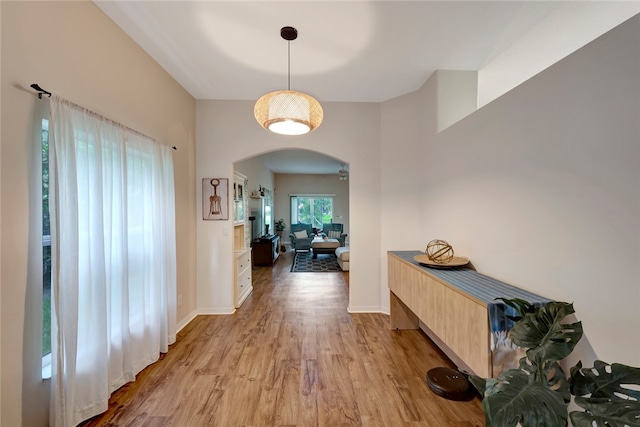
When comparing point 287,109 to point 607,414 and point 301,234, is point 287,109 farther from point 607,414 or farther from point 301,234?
point 301,234

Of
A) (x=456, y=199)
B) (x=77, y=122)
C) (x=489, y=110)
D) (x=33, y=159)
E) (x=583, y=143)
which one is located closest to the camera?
(x=583, y=143)

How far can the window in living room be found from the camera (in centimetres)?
1042

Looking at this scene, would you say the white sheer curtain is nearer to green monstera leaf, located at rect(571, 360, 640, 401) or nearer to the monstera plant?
the monstera plant

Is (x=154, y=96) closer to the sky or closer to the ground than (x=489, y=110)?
closer to the sky

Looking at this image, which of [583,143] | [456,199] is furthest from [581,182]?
[456,199]

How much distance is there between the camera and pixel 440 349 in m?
2.56

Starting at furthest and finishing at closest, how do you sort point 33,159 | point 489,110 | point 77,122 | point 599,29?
point 489,110 < point 599,29 < point 77,122 < point 33,159

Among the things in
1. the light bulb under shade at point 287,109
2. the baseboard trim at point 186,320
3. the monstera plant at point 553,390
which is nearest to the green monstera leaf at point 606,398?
the monstera plant at point 553,390

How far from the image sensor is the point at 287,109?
6.81ft

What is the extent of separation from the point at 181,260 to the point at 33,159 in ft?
6.09

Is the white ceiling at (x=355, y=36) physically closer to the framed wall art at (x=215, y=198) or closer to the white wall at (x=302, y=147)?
the white wall at (x=302, y=147)

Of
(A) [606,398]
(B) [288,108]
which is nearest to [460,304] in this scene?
(A) [606,398]

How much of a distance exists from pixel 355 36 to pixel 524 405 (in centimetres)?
263

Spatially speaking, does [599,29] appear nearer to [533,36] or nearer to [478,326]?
[533,36]
